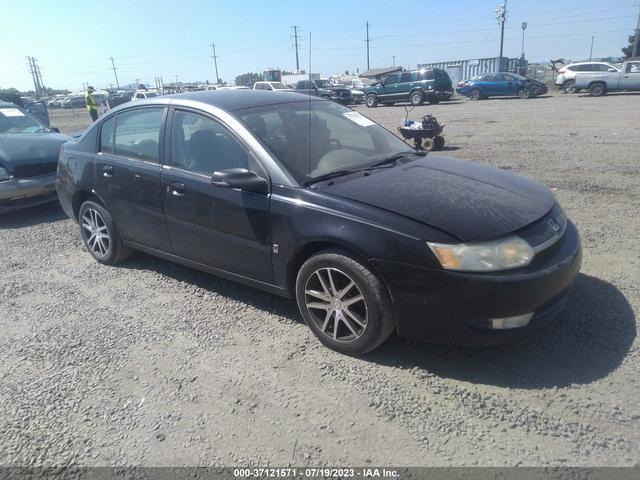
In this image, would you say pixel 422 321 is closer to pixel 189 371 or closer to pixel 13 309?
pixel 189 371

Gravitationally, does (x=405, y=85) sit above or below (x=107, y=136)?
below

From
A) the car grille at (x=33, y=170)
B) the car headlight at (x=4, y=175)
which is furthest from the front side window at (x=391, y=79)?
the car headlight at (x=4, y=175)

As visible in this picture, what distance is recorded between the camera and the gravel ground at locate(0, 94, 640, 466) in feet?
7.61

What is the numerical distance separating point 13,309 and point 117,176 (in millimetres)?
1452

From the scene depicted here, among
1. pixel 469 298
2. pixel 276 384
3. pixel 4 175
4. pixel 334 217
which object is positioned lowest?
pixel 276 384

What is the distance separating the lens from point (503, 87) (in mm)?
25859

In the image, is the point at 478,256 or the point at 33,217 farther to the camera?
the point at 33,217

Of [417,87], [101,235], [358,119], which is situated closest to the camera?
[358,119]

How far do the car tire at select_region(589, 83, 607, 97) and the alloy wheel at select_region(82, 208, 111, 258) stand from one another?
26.0 meters

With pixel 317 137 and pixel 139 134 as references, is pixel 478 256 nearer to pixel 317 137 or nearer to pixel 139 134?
pixel 317 137

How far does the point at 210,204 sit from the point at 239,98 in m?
1.02

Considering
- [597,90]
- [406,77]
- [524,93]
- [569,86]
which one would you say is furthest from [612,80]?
[406,77]

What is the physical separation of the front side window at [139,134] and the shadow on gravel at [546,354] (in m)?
2.58

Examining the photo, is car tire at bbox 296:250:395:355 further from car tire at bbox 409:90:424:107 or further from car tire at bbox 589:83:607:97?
car tire at bbox 589:83:607:97
